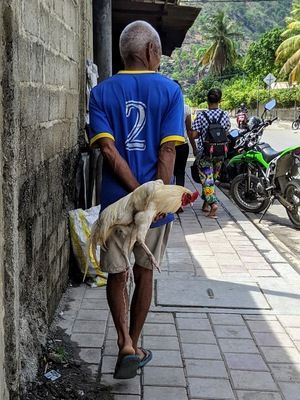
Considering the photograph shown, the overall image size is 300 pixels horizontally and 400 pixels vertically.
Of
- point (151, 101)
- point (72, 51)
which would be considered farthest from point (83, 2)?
point (151, 101)

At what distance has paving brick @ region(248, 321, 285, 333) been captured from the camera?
4125 millimetres

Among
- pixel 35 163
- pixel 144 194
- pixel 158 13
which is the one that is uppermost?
pixel 158 13

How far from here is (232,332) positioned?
4070mm

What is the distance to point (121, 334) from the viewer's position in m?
3.38

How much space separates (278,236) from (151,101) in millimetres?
4757

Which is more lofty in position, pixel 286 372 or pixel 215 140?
pixel 215 140

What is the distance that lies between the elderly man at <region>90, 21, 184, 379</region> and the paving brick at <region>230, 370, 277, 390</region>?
0.58m

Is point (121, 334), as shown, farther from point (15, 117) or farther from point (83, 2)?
point (83, 2)

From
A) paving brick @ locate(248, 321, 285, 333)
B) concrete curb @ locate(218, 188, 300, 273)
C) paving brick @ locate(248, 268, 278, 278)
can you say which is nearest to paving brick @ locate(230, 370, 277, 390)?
paving brick @ locate(248, 321, 285, 333)

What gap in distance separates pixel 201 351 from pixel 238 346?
0.27m

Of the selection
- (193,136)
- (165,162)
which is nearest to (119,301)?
(165,162)

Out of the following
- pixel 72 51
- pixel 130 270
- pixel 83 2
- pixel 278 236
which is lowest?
pixel 278 236

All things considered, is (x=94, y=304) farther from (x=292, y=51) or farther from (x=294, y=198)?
(x=292, y=51)

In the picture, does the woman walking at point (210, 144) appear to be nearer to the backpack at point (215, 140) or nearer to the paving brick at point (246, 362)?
the backpack at point (215, 140)
